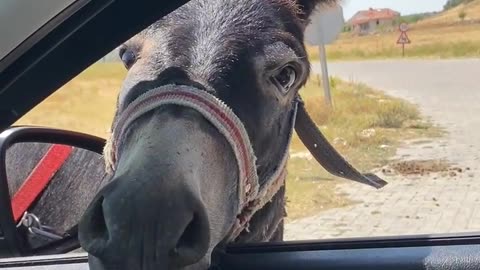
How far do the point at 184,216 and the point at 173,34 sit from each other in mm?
791

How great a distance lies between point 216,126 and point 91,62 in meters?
0.33

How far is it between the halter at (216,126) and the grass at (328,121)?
0.28 meters

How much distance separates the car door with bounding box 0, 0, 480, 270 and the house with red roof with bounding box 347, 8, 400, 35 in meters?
0.61

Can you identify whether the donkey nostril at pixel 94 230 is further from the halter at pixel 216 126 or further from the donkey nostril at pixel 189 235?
the halter at pixel 216 126

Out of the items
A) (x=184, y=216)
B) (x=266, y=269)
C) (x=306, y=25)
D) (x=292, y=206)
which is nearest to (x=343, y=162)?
(x=292, y=206)

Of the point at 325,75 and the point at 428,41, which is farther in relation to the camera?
the point at 325,75

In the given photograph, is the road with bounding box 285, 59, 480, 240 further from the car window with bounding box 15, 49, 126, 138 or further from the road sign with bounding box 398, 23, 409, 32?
the car window with bounding box 15, 49, 126, 138

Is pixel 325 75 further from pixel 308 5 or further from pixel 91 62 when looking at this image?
pixel 91 62

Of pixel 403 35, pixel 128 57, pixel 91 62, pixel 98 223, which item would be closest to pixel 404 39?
pixel 403 35

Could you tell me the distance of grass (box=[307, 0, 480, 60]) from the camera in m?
2.03

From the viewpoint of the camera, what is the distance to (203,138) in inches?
68.8

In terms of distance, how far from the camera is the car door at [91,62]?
1.57 meters

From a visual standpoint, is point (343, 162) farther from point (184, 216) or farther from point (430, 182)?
point (184, 216)

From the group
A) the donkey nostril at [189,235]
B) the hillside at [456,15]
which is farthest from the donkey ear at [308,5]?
the donkey nostril at [189,235]
